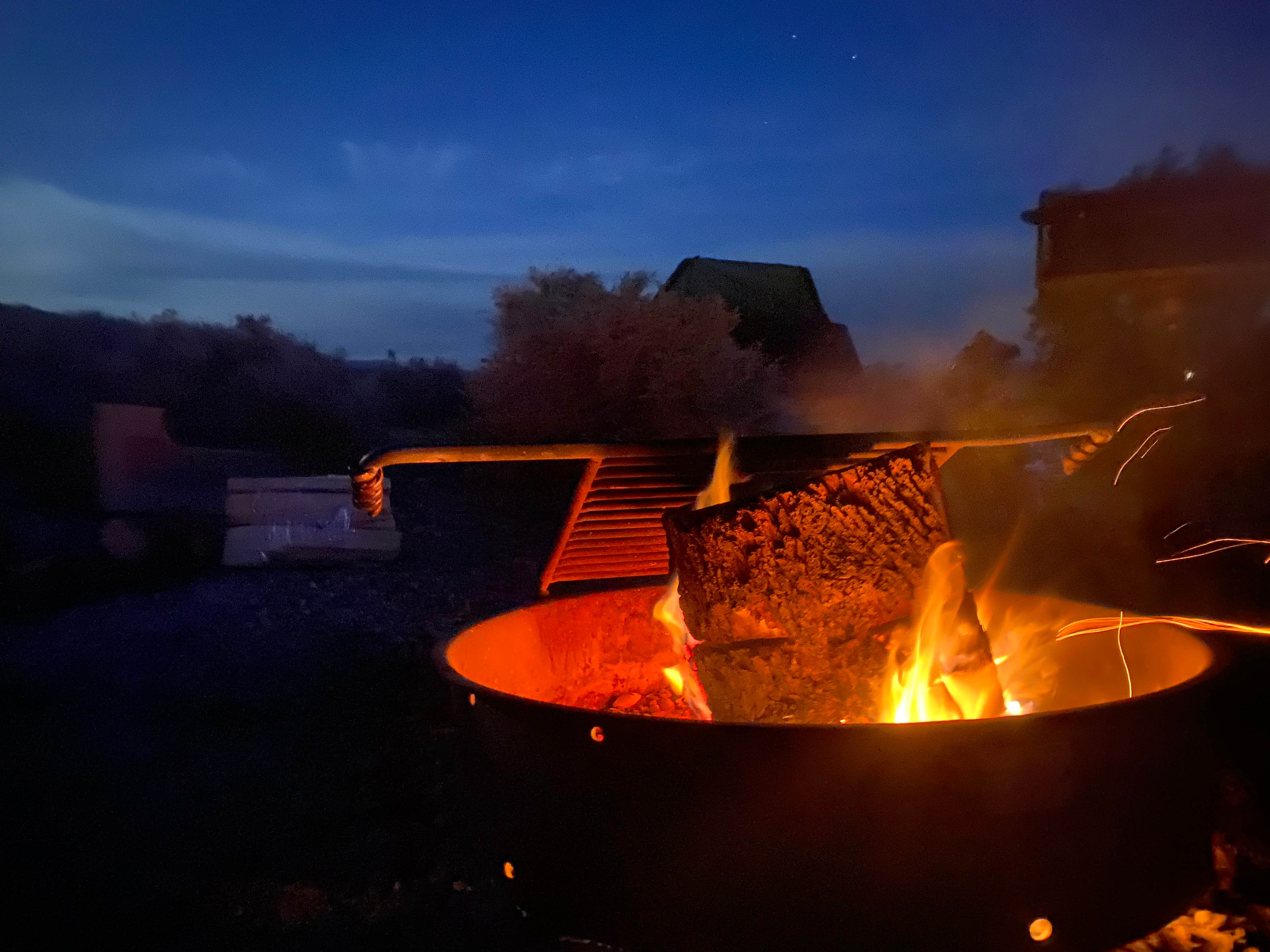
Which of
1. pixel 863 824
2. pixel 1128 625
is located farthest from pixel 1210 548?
pixel 863 824

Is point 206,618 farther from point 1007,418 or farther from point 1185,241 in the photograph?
point 1185,241

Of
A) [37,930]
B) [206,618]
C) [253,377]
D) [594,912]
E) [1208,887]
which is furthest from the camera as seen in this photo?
[253,377]

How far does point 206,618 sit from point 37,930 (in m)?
2.37

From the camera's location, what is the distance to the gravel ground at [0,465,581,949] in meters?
2.20

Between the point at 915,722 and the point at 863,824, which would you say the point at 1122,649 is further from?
the point at 863,824

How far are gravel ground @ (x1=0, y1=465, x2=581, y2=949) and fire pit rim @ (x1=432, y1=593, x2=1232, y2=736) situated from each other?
2.29 feet

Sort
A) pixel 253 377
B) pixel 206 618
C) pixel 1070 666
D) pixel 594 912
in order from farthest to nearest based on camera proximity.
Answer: pixel 253 377 → pixel 206 618 → pixel 1070 666 → pixel 594 912

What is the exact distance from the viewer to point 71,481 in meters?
6.11

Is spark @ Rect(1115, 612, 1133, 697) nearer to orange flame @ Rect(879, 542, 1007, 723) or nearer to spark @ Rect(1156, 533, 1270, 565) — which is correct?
orange flame @ Rect(879, 542, 1007, 723)

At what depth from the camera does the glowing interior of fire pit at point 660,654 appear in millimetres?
2207

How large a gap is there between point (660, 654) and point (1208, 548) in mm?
3524

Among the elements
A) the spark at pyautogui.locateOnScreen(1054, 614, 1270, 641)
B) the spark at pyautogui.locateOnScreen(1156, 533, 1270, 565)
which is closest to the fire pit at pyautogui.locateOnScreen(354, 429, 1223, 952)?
the spark at pyautogui.locateOnScreen(1054, 614, 1270, 641)

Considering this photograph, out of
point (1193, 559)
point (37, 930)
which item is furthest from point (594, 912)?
point (1193, 559)

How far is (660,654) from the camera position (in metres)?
2.76
